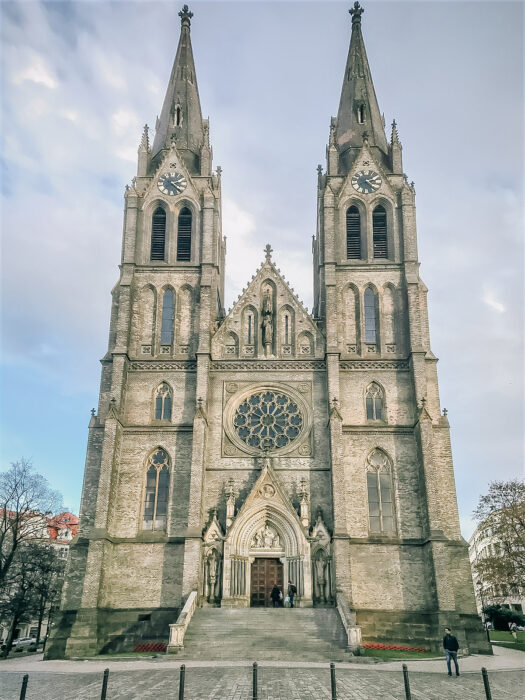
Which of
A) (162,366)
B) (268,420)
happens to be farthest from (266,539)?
(162,366)

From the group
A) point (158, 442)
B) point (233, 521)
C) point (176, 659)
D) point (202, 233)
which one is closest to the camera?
point (176, 659)

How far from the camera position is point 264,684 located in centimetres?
1861

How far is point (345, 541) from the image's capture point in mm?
32844

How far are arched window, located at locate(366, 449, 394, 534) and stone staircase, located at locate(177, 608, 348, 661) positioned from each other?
588 centimetres

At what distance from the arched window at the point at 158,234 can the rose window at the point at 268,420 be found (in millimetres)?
11923

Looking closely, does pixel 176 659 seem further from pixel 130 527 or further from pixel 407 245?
pixel 407 245

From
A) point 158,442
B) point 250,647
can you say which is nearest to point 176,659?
point 250,647

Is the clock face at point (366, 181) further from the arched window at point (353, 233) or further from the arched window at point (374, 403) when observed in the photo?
the arched window at point (374, 403)

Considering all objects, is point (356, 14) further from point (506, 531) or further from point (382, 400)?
point (506, 531)

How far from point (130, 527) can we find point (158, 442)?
194 inches

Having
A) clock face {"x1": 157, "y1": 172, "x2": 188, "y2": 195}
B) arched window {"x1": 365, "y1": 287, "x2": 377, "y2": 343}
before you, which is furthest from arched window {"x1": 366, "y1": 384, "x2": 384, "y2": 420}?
clock face {"x1": 157, "y1": 172, "x2": 188, "y2": 195}

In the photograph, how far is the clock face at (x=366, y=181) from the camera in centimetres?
4416

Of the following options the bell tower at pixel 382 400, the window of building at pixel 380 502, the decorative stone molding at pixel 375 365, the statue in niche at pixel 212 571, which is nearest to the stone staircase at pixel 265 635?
the statue in niche at pixel 212 571

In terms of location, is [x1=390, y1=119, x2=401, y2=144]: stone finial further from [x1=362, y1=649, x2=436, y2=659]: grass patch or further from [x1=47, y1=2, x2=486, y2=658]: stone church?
[x1=362, y1=649, x2=436, y2=659]: grass patch
